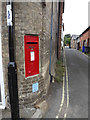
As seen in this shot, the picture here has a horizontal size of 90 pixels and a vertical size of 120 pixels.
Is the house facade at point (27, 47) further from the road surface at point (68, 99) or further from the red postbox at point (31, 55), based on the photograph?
the road surface at point (68, 99)

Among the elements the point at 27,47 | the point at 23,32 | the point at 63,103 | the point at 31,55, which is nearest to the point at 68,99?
the point at 63,103

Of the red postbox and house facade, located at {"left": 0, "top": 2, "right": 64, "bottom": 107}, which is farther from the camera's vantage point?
the red postbox

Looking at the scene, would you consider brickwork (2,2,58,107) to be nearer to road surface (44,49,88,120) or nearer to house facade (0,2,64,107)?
house facade (0,2,64,107)

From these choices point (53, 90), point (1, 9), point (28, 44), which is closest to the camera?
point (1, 9)

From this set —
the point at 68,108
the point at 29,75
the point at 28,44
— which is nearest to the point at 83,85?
the point at 68,108

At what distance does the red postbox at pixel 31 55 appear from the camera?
3.65m

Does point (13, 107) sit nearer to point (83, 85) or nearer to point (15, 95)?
point (15, 95)

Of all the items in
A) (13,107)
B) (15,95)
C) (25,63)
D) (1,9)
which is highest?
(1,9)

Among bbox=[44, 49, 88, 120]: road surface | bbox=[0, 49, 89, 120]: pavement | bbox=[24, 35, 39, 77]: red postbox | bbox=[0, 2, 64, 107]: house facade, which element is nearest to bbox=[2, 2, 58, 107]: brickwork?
bbox=[0, 2, 64, 107]: house facade

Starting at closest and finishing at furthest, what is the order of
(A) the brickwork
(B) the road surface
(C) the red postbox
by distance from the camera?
(A) the brickwork < (C) the red postbox < (B) the road surface

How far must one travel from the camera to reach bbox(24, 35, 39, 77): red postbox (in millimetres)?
3647

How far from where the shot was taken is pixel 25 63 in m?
3.69

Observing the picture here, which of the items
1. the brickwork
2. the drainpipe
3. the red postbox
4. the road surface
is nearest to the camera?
the drainpipe

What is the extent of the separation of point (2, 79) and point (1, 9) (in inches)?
102
